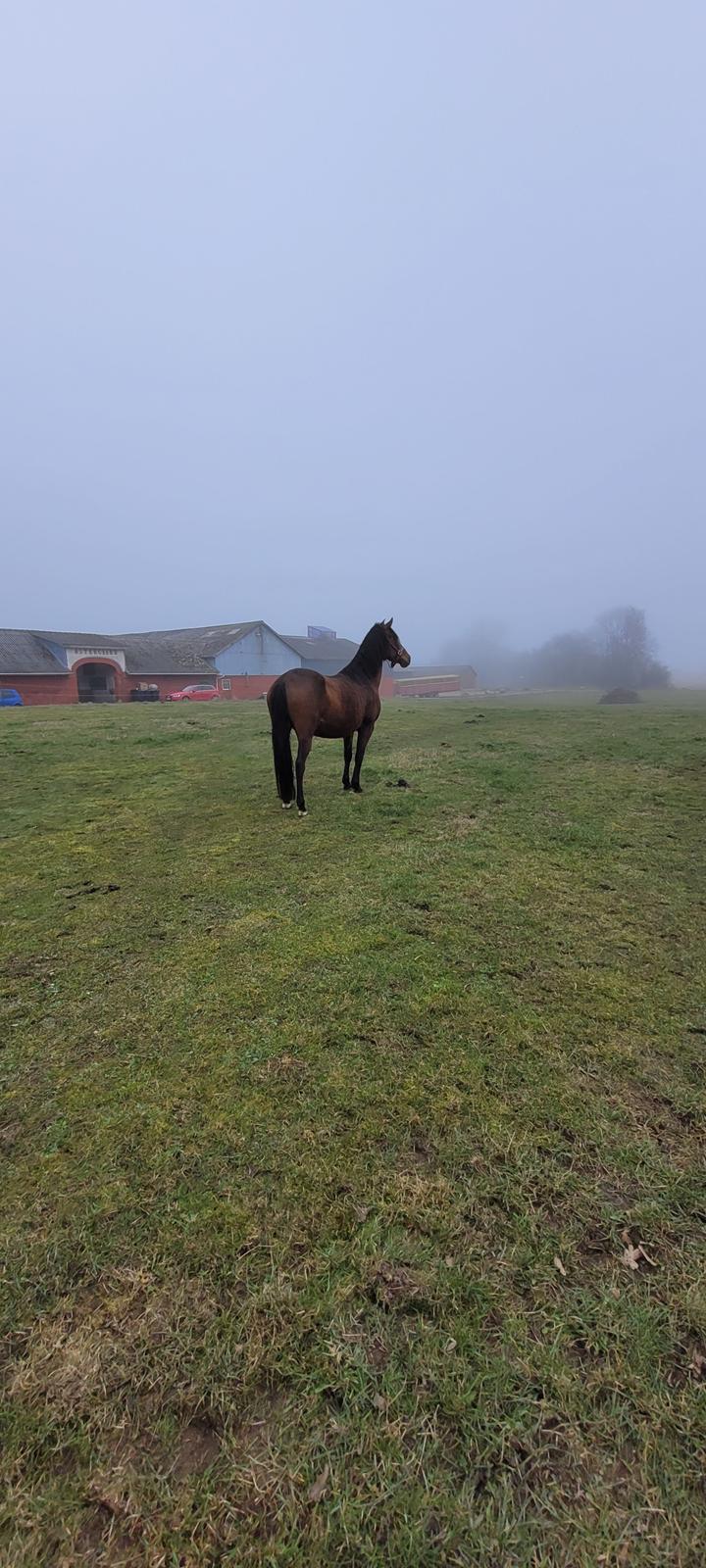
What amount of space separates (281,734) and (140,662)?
115ft

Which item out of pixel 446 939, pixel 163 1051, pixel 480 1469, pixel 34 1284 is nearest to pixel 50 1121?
pixel 163 1051

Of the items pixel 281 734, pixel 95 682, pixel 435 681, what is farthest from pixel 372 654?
pixel 435 681

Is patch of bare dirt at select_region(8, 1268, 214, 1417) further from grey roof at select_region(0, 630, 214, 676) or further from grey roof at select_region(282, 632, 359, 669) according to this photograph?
grey roof at select_region(282, 632, 359, 669)

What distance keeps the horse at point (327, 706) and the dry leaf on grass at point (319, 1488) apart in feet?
16.0

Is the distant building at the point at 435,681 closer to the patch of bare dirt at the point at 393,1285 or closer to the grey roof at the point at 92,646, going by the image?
the grey roof at the point at 92,646

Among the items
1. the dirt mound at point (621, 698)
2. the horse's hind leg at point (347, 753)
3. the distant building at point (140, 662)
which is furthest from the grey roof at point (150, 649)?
the horse's hind leg at point (347, 753)

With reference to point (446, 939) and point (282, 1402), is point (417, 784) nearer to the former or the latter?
point (446, 939)

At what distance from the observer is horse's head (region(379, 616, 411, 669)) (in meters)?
7.50

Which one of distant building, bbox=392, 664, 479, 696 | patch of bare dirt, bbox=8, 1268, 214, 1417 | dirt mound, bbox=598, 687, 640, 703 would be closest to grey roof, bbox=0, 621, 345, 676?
distant building, bbox=392, 664, 479, 696

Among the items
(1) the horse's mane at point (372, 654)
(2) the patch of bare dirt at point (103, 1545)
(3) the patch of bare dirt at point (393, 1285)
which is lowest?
(3) the patch of bare dirt at point (393, 1285)

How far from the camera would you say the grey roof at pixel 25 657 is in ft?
104

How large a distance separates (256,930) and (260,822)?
2.57m

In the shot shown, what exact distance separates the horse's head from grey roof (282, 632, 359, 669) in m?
41.2

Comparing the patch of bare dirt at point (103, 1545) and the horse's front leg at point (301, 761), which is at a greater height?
the horse's front leg at point (301, 761)
